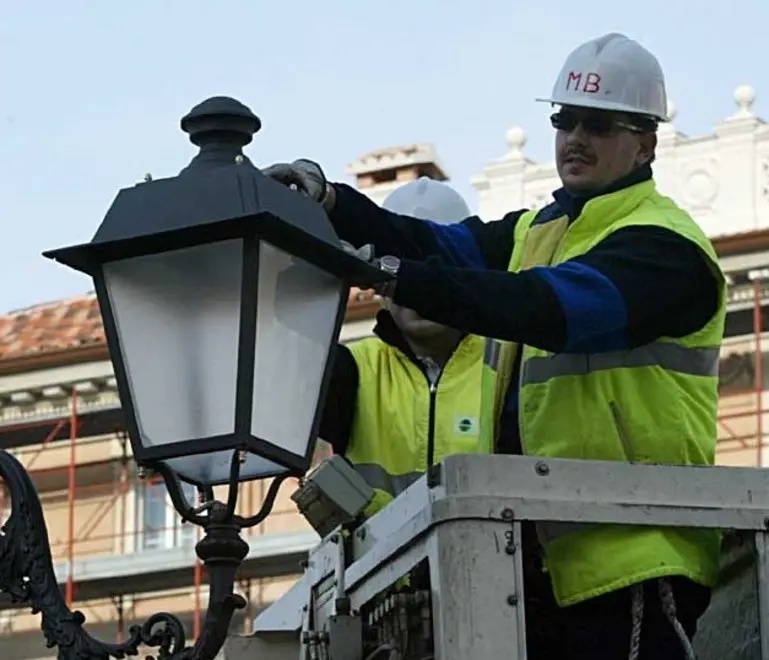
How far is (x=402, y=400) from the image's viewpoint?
7.03 meters

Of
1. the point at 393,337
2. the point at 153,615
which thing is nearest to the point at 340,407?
the point at 393,337

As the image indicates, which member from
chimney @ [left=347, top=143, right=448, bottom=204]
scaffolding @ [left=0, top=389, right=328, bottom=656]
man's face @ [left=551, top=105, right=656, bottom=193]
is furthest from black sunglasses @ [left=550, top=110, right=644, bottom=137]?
chimney @ [left=347, top=143, right=448, bottom=204]

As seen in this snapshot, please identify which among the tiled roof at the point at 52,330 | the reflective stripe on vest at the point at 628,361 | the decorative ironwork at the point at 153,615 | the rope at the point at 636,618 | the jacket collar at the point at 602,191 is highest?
the tiled roof at the point at 52,330

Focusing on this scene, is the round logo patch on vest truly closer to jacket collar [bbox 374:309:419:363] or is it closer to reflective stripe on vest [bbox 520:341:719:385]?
jacket collar [bbox 374:309:419:363]

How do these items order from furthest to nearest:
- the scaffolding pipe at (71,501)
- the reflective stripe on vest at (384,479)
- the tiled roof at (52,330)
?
1. the scaffolding pipe at (71,501)
2. the tiled roof at (52,330)
3. the reflective stripe on vest at (384,479)

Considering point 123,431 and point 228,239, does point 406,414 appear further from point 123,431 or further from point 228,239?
point 123,431

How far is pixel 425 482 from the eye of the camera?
5184 mm

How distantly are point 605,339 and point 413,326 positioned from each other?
1.64 metres

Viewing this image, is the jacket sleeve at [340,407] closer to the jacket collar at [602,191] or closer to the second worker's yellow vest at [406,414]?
the second worker's yellow vest at [406,414]

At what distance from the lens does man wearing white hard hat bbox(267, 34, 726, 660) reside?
17.6ft

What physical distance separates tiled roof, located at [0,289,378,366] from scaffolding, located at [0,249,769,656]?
0.63m

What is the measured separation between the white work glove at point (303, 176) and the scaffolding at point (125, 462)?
73.2ft

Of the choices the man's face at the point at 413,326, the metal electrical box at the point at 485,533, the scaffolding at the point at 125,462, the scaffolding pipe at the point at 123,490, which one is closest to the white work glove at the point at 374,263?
the metal electrical box at the point at 485,533

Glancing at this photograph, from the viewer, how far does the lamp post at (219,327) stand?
5.31 metres
